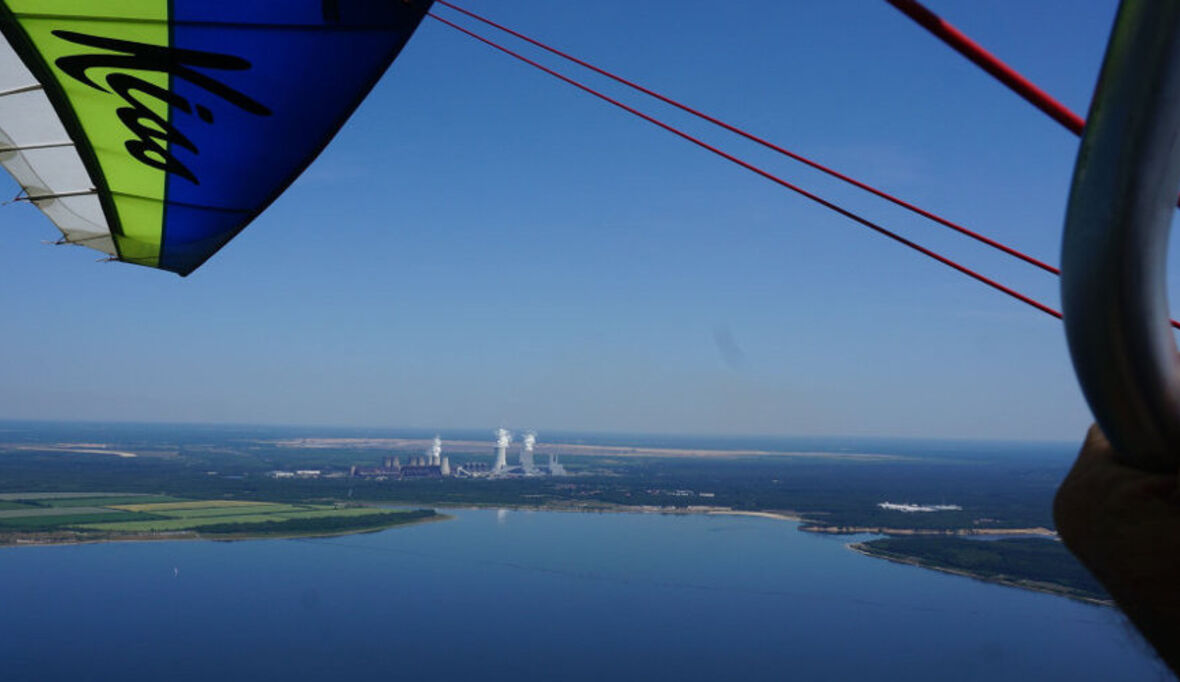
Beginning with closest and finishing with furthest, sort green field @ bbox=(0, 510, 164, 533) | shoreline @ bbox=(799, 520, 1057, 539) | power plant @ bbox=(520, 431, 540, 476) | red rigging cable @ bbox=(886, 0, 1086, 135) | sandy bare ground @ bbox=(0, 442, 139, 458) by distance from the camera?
red rigging cable @ bbox=(886, 0, 1086, 135), green field @ bbox=(0, 510, 164, 533), shoreline @ bbox=(799, 520, 1057, 539), power plant @ bbox=(520, 431, 540, 476), sandy bare ground @ bbox=(0, 442, 139, 458)

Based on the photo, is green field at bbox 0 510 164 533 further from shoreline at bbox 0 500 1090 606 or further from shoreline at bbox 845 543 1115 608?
shoreline at bbox 845 543 1115 608

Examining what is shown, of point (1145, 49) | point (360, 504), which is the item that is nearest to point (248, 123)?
point (1145, 49)

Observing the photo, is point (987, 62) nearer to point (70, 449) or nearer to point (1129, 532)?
point (1129, 532)

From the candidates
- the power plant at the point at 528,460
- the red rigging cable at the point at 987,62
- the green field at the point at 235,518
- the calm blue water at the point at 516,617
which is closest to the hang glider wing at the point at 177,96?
the red rigging cable at the point at 987,62

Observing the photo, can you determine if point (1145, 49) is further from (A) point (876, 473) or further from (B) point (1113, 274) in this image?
(A) point (876, 473)

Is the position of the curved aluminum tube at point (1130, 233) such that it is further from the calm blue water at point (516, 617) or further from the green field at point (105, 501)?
the green field at point (105, 501)

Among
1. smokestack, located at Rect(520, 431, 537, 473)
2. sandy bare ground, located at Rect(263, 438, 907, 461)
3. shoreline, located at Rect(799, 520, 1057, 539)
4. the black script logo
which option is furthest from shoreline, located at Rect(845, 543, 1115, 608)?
sandy bare ground, located at Rect(263, 438, 907, 461)
